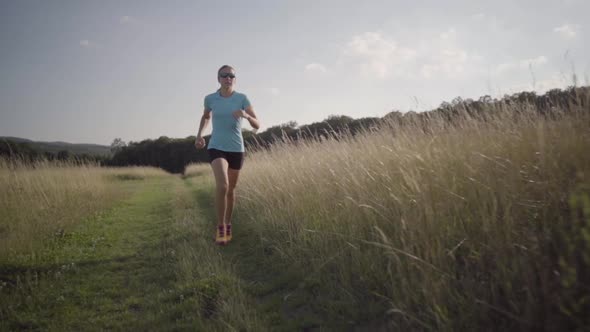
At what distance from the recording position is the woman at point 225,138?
4.54 meters

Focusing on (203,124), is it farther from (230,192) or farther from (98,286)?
(98,286)

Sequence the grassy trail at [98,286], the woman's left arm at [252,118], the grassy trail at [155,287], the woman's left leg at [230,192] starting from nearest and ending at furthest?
the grassy trail at [155,287], the grassy trail at [98,286], the woman's left arm at [252,118], the woman's left leg at [230,192]

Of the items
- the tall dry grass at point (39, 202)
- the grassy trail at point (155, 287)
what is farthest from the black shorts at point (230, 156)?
the tall dry grass at point (39, 202)

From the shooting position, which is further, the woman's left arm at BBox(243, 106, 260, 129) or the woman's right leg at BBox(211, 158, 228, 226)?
the woman's left arm at BBox(243, 106, 260, 129)

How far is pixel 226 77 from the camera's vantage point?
4.71 m

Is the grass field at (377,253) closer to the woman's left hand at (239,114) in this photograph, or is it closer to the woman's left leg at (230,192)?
the woman's left leg at (230,192)

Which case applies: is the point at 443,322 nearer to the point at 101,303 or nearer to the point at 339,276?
the point at 339,276

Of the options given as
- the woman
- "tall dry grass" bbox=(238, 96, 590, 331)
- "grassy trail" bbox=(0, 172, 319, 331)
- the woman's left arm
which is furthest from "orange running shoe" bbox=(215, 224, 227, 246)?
the woman's left arm

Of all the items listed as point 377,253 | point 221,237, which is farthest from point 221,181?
point 377,253

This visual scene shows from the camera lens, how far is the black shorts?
4.57 m

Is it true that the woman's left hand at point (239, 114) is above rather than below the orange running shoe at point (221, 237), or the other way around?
above

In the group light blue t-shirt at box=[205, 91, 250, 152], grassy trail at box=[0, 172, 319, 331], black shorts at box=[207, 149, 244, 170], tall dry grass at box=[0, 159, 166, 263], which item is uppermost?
light blue t-shirt at box=[205, 91, 250, 152]

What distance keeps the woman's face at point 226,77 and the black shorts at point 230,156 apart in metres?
1.06

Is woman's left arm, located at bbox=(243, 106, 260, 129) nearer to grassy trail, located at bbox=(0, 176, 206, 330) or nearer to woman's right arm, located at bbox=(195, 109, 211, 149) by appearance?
woman's right arm, located at bbox=(195, 109, 211, 149)
